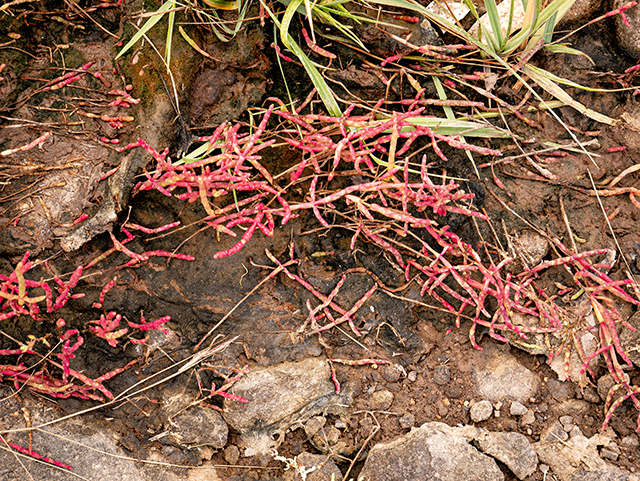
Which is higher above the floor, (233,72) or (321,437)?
(233,72)

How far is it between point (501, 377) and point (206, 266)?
1.78 metres

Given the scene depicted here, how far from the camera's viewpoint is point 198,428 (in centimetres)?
246

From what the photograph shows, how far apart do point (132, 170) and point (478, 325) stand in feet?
6.93

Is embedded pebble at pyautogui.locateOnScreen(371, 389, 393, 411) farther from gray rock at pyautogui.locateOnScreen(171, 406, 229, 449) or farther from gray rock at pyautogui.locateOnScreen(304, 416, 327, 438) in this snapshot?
gray rock at pyautogui.locateOnScreen(171, 406, 229, 449)

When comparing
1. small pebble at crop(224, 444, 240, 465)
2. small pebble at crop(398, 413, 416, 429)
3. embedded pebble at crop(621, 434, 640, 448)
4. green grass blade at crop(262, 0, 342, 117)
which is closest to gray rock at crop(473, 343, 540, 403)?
small pebble at crop(398, 413, 416, 429)

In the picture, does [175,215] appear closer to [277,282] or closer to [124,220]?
[124,220]

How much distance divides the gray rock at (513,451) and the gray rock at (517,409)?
→ 12 cm

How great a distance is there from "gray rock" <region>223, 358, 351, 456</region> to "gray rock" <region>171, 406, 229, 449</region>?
0.23 feet

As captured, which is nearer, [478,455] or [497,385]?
[478,455]

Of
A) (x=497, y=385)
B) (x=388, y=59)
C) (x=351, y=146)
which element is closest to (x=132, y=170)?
(x=351, y=146)

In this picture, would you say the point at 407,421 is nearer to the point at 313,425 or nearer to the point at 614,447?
the point at 313,425

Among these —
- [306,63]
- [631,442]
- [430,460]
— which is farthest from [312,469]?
[306,63]

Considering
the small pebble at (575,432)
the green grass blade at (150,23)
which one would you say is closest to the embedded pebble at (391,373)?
the small pebble at (575,432)

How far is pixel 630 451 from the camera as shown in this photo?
2449mm
